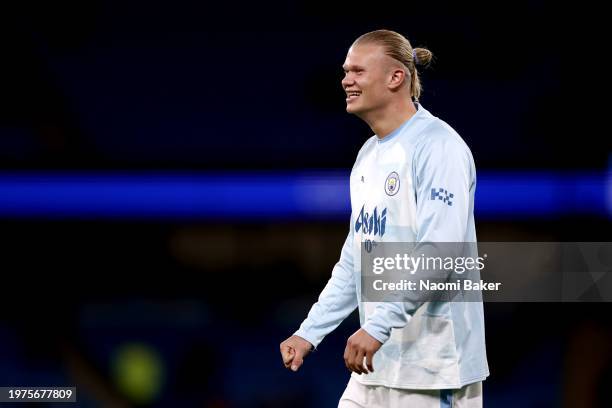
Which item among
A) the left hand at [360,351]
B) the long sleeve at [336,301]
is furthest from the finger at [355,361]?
the long sleeve at [336,301]

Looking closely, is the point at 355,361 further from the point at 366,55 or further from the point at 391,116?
the point at 366,55

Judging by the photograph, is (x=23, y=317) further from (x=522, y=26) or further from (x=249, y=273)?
(x=522, y=26)

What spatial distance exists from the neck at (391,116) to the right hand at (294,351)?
2.11ft

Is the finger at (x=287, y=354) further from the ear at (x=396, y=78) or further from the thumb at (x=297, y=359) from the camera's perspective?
the ear at (x=396, y=78)

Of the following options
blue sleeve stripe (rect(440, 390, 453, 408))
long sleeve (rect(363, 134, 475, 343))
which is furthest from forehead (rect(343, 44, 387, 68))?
blue sleeve stripe (rect(440, 390, 453, 408))

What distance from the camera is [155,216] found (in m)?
5.01

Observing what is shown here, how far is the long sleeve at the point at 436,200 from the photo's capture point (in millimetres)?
2309

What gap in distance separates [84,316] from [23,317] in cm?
33

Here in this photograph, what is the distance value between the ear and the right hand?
2.56 feet

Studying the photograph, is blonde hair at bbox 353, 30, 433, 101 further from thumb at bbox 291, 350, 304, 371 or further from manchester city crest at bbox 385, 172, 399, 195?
thumb at bbox 291, 350, 304, 371

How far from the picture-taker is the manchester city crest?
8.33ft

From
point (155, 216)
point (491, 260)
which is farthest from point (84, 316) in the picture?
point (491, 260)

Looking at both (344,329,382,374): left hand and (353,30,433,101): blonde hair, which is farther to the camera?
(353,30,433,101): blonde hair

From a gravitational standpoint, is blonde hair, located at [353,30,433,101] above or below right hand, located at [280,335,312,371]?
above
